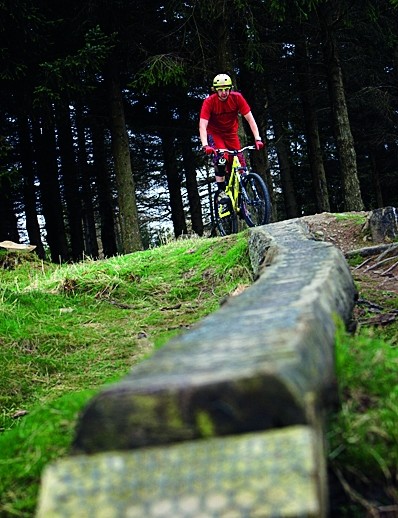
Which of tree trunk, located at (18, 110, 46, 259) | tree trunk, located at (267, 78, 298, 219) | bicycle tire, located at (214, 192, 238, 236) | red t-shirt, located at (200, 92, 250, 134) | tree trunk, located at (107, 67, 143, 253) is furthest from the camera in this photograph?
tree trunk, located at (267, 78, 298, 219)

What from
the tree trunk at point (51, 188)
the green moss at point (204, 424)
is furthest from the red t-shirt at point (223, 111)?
the tree trunk at point (51, 188)

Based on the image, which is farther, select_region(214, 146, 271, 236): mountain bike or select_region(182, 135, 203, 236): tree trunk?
select_region(182, 135, 203, 236): tree trunk

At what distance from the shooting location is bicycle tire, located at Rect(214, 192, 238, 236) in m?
8.20

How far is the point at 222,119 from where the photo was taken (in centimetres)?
777

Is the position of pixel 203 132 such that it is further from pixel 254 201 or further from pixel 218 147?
pixel 254 201

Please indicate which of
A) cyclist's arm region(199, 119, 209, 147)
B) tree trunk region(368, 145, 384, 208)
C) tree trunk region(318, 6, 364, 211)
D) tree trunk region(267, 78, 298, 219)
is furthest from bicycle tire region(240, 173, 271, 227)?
tree trunk region(368, 145, 384, 208)

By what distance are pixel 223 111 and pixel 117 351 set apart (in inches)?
177

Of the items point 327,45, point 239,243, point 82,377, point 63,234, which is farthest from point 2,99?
point 82,377

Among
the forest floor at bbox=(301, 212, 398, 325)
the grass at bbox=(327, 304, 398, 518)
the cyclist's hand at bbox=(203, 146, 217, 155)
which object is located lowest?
the grass at bbox=(327, 304, 398, 518)

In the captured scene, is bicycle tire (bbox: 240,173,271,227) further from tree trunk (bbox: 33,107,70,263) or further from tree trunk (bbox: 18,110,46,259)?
tree trunk (bbox: 18,110,46,259)

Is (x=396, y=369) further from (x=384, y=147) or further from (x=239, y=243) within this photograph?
(x=384, y=147)

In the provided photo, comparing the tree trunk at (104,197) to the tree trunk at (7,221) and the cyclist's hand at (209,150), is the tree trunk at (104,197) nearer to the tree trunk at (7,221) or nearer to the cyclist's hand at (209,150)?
the tree trunk at (7,221)

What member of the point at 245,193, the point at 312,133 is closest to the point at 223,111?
the point at 245,193

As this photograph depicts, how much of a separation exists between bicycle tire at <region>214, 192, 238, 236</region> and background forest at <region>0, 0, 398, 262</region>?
12.1ft
